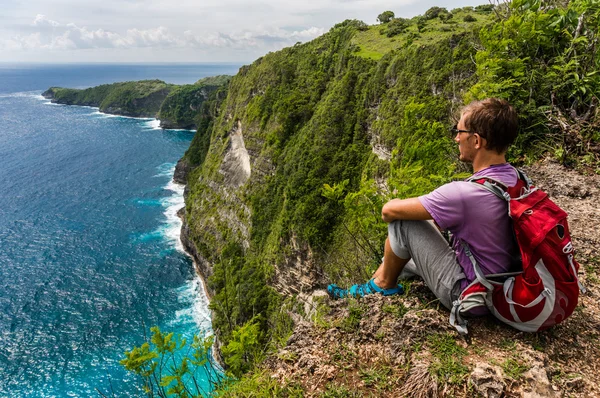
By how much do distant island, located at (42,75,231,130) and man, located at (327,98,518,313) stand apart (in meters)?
138

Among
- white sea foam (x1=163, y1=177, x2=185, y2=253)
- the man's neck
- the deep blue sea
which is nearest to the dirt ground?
the man's neck

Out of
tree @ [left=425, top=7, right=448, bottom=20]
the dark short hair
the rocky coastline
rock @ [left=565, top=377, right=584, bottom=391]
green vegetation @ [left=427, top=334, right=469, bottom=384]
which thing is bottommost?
the rocky coastline

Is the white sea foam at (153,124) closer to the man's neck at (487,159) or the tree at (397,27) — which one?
the tree at (397,27)

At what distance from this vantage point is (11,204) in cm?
Result: 7188

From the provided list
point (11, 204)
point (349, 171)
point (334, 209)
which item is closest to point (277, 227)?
point (334, 209)

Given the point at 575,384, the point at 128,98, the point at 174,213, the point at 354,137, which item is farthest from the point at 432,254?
the point at 128,98

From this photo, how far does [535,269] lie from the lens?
12.0 ft

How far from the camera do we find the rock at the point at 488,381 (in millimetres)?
3453

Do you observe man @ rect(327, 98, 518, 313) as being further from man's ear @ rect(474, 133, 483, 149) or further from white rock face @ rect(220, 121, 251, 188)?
white rock face @ rect(220, 121, 251, 188)

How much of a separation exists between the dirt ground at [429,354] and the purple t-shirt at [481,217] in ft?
3.11

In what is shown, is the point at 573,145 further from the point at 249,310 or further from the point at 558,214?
the point at 249,310

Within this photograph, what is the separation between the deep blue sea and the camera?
1516 inches

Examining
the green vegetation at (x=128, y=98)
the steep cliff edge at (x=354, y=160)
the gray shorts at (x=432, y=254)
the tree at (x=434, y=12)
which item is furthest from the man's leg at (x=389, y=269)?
the green vegetation at (x=128, y=98)

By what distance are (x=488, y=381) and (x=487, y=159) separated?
2.53 metres
